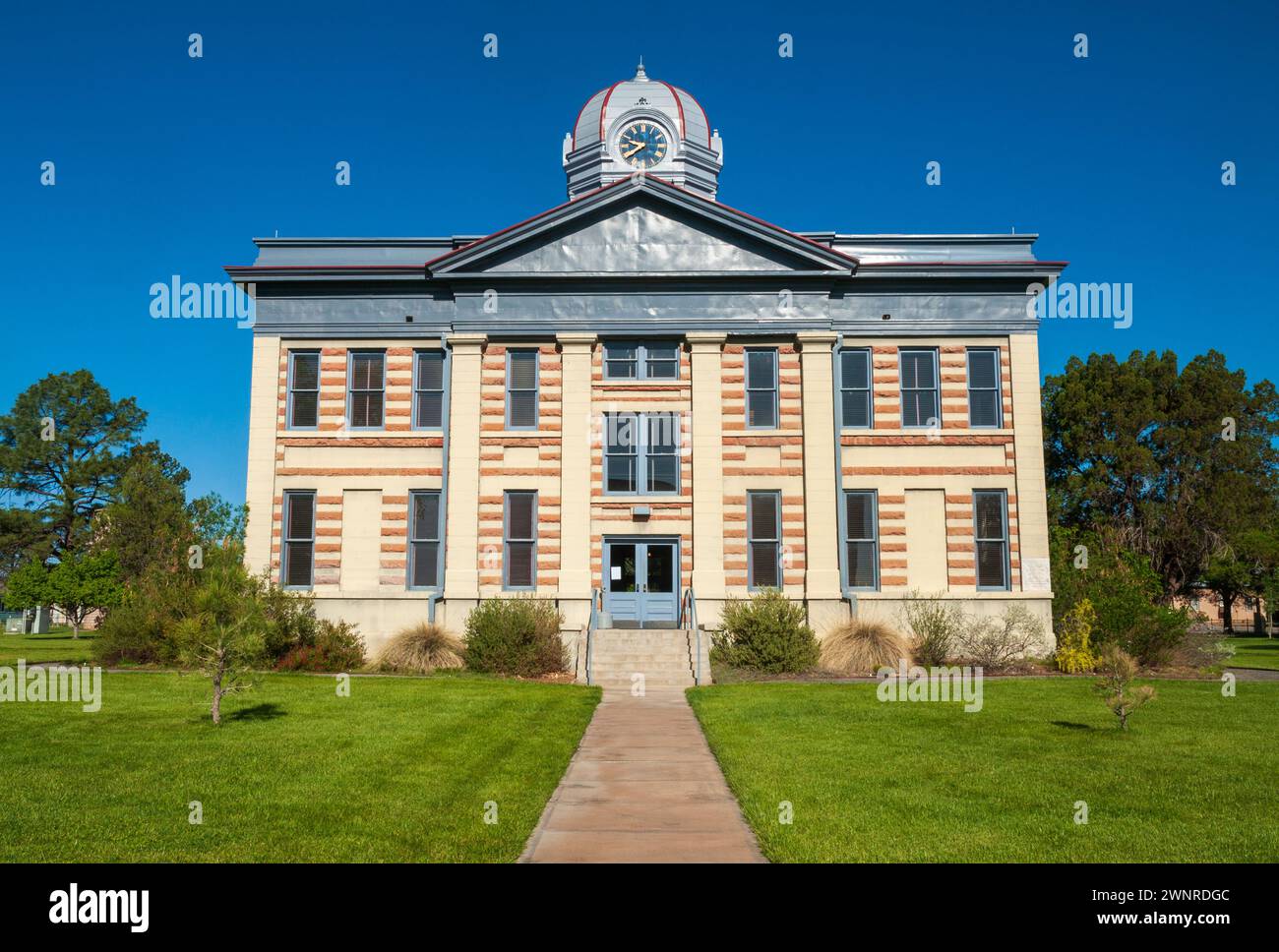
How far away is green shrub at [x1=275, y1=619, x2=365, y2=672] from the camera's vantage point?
78.4 feet

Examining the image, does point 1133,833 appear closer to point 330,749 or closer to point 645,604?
point 330,749

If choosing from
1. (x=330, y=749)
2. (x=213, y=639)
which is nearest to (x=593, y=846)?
(x=330, y=749)

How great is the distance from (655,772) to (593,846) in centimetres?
358

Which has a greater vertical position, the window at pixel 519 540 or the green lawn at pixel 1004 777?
the window at pixel 519 540

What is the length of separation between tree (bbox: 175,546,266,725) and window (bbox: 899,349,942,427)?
1789 cm

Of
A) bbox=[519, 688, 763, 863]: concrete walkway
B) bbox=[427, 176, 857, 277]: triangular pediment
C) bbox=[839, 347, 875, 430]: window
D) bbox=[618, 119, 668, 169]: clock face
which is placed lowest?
bbox=[519, 688, 763, 863]: concrete walkway

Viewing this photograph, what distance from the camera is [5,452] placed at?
5972 centimetres

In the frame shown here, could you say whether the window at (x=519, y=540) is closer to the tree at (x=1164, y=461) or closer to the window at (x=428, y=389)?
the window at (x=428, y=389)

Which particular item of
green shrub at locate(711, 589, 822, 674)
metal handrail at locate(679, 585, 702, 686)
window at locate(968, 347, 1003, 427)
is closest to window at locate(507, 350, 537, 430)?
metal handrail at locate(679, 585, 702, 686)

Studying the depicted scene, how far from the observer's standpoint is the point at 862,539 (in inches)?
1045

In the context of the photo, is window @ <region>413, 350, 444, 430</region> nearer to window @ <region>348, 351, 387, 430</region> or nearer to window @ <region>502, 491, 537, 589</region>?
window @ <region>348, 351, 387, 430</region>

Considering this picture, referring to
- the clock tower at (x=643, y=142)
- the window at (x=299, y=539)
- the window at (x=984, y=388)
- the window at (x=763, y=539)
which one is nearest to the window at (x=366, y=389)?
the window at (x=299, y=539)

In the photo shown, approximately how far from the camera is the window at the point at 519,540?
26.3 metres

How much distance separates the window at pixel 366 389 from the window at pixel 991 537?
656 inches
